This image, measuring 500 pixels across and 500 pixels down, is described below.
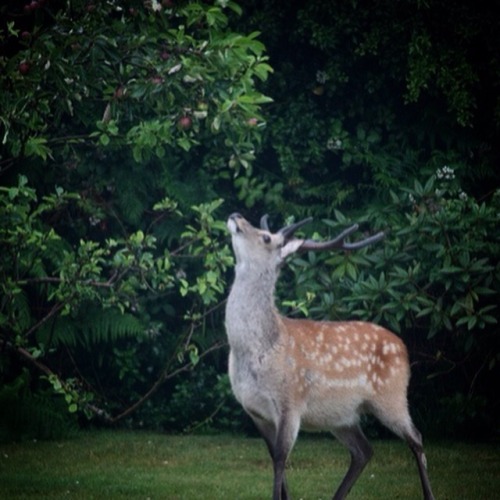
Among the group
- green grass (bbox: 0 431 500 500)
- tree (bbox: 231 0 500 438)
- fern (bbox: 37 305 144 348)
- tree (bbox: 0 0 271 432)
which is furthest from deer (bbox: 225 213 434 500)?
fern (bbox: 37 305 144 348)

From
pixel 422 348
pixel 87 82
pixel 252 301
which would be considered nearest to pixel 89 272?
pixel 87 82

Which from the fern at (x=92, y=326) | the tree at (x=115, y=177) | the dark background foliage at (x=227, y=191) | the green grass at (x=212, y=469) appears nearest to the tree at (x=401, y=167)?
the dark background foliage at (x=227, y=191)

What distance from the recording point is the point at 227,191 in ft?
34.6

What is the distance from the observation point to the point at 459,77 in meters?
9.64

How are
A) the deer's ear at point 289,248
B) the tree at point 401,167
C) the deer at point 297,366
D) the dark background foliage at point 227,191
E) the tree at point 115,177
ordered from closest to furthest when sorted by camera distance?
the deer at point 297,366 → the deer's ear at point 289,248 → the tree at point 115,177 → the dark background foliage at point 227,191 → the tree at point 401,167

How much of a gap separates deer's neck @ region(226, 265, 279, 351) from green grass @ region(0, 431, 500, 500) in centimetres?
107

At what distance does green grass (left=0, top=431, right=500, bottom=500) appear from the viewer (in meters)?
7.56

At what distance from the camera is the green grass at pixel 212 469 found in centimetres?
756

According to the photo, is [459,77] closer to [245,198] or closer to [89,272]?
[245,198]

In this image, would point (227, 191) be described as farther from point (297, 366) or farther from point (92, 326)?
point (297, 366)

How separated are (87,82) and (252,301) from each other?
1.91 meters

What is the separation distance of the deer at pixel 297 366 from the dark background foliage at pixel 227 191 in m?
1.25

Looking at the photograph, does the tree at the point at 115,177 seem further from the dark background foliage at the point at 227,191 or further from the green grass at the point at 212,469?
the green grass at the point at 212,469

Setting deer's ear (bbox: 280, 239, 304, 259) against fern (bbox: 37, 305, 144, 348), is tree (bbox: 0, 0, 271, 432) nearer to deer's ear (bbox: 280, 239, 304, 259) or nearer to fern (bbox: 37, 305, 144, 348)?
fern (bbox: 37, 305, 144, 348)
